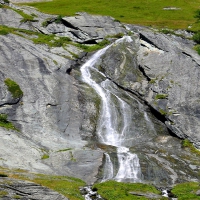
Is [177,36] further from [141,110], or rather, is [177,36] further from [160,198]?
[160,198]

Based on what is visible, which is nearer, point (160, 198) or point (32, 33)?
point (160, 198)

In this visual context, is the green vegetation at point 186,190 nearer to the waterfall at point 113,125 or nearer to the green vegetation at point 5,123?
the waterfall at point 113,125

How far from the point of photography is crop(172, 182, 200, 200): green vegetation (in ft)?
113

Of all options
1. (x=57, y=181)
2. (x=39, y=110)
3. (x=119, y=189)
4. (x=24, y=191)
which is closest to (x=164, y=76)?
(x=39, y=110)

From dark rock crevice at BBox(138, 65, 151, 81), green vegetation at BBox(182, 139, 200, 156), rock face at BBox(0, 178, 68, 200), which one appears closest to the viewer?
rock face at BBox(0, 178, 68, 200)

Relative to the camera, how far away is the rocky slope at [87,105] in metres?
41.4

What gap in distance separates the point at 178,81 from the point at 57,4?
8957 cm

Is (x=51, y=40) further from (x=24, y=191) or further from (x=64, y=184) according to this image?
(x=24, y=191)

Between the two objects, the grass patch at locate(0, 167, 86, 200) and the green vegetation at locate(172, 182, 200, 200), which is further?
the green vegetation at locate(172, 182, 200, 200)

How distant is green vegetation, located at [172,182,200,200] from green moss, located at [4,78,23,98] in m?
28.0

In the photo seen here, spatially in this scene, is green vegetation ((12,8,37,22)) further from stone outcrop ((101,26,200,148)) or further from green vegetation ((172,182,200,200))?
green vegetation ((172,182,200,200))

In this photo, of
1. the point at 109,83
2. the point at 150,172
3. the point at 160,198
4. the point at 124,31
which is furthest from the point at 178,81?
the point at 124,31

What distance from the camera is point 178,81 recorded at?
198 feet

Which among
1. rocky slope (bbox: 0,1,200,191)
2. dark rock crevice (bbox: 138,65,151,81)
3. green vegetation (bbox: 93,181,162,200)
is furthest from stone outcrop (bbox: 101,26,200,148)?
green vegetation (bbox: 93,181,162,200)
